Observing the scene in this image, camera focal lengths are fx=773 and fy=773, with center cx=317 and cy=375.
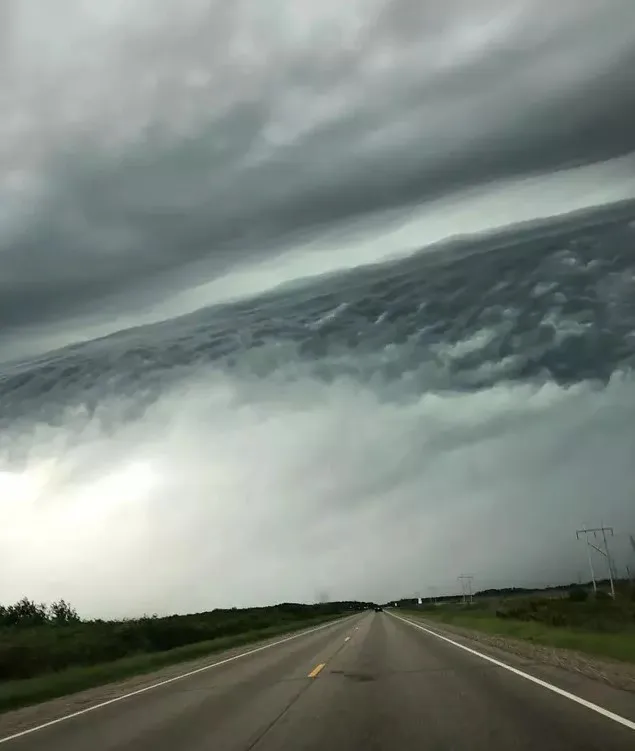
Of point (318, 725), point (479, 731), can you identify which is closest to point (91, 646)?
point (318, 725)

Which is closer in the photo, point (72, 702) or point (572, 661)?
point (72, 702)

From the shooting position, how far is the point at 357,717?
39.5 feet

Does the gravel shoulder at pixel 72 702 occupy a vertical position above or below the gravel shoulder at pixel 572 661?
above

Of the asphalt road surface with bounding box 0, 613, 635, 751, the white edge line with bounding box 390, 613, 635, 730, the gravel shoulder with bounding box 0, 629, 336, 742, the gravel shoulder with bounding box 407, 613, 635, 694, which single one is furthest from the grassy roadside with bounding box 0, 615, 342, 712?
the gravel shoulder with bounding box 407, 613, 635, 694

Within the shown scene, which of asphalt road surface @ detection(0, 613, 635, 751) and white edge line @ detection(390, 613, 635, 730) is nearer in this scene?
asphalt road surface @ detection(0, 613, 635, 751)

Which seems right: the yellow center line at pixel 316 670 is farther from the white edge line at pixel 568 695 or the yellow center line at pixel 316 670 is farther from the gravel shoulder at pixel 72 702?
the white edge line at pixel 568 695

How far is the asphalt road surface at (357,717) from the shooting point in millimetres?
9758

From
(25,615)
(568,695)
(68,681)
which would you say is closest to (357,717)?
(568,695)

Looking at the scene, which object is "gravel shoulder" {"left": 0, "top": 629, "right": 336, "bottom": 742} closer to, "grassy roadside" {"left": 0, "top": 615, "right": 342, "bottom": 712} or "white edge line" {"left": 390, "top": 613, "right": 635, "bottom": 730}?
"grassy roadside" {"left": 0, "top": 615, "right": 342, "bottom": 712}

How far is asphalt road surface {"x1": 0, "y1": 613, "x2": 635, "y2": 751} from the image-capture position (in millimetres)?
9758

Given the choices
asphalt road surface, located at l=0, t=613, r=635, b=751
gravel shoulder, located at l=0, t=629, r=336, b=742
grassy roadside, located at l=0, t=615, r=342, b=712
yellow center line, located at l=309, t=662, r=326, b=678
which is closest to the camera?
asphalt road surface, located at l=0, t=613, r=635, b=751

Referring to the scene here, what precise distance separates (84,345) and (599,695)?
61.9ft

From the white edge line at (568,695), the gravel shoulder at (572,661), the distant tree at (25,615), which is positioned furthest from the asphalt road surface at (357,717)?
the distant tree at (25,615)

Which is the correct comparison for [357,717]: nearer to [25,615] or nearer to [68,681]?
[68,681]
